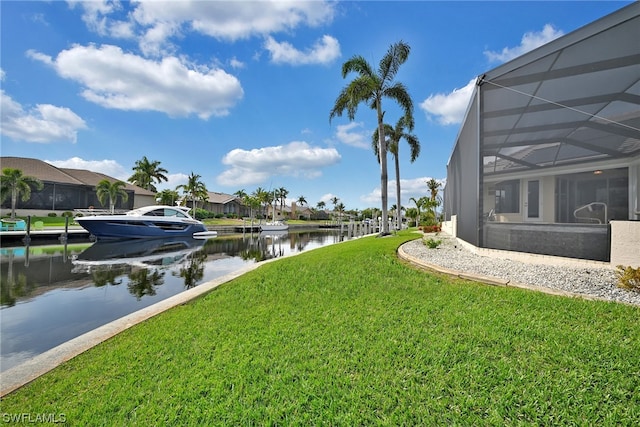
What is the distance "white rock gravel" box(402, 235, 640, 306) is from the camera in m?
4.01

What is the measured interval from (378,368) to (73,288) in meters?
10.8

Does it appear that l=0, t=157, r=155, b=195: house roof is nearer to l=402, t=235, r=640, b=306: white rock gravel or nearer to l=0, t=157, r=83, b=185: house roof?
l=0, t=157, r=83, b=185: house roof

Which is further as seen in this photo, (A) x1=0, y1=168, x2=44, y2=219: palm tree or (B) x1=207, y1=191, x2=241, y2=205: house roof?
(B) x1=207, y1=191, x2=241, y2=205: house roof

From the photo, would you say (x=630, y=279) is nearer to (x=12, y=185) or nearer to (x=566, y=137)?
(x=566, y=137)

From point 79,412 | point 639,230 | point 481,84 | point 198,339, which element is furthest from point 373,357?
point 481,84

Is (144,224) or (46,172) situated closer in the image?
(144,224)

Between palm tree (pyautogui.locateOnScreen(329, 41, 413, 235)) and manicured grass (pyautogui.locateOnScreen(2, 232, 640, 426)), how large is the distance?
1080 centimetres

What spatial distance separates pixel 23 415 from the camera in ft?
9.49

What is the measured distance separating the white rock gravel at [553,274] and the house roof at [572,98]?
2.85m

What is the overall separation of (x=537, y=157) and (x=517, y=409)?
7.86m

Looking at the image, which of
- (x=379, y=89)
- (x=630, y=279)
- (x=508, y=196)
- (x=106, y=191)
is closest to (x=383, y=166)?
(x=379, y=89)

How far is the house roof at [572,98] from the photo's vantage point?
4951 mm

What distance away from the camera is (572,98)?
231 inches

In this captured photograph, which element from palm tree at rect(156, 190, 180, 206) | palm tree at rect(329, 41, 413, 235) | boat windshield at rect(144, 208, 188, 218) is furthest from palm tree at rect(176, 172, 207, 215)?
palm tree at rect(329, 41, 413, 235)
